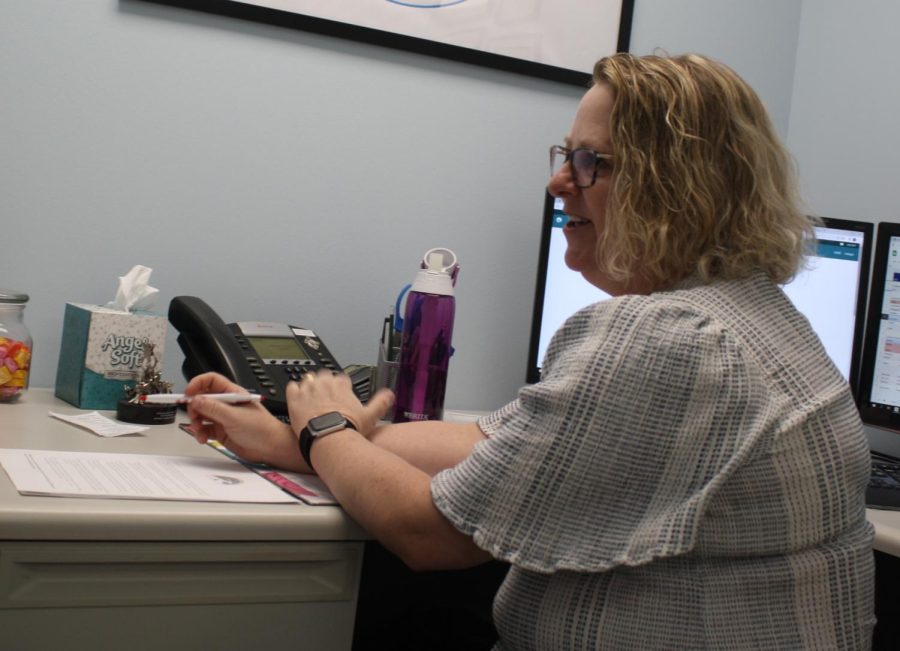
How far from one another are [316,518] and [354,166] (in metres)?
0.93

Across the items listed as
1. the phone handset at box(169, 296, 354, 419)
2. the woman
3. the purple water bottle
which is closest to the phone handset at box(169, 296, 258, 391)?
the phone handset at box(169, 296, 354, 419)

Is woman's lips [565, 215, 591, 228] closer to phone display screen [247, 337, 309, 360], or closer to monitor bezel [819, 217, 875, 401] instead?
phone display screen [247, 337, 309, 360]

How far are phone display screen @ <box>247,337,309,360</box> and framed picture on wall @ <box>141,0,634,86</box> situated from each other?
582 mm

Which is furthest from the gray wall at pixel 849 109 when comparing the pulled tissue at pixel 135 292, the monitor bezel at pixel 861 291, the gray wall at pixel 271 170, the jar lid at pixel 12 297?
the jar lid at pixel 12 297

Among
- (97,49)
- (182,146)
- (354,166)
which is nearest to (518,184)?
(354,166)

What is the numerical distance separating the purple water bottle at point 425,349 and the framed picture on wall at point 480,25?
0.50 metres

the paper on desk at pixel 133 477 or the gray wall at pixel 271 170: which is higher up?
the gray wall at pixel 271 170

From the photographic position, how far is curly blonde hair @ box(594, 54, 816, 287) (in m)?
1.03

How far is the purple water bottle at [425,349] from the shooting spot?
4.96ft

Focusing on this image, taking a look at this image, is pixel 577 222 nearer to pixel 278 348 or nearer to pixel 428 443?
pixel 428 443

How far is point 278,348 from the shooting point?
1491 millimetres

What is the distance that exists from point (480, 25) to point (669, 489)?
1.21 m

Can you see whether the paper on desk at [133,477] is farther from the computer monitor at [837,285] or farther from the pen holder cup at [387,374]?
the computer monitor at [837,285]

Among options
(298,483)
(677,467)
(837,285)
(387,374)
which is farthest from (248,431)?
(837,285)
